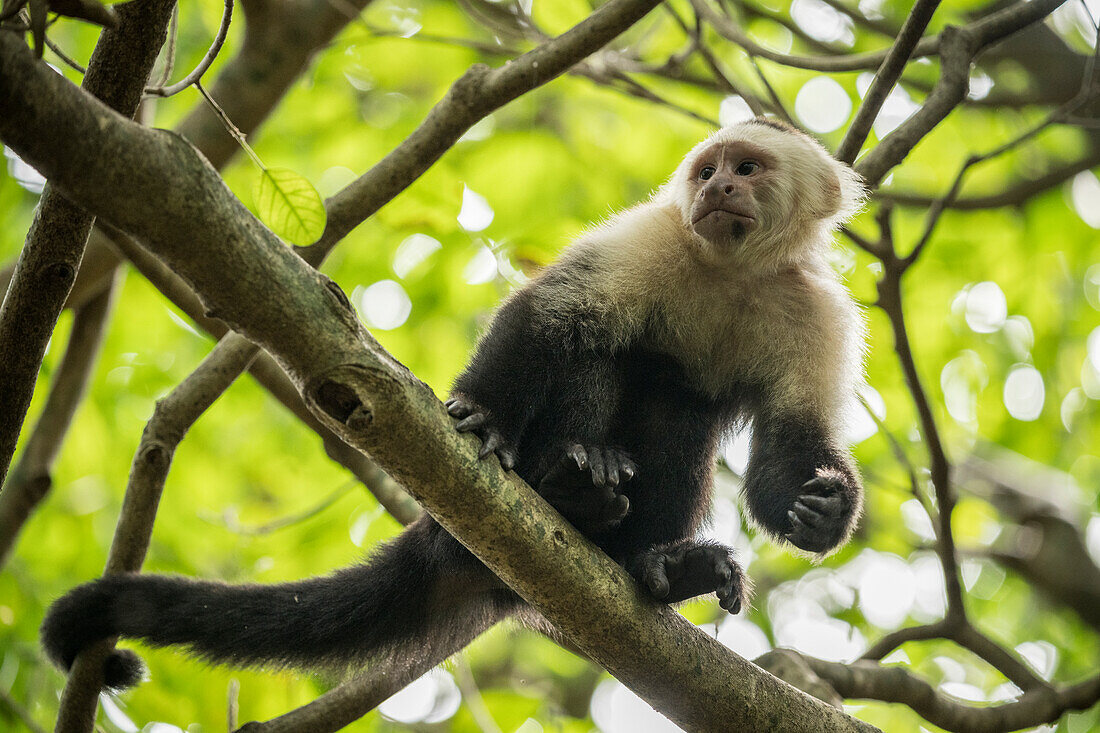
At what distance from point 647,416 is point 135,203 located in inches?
82.7

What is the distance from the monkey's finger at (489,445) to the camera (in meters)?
2.46

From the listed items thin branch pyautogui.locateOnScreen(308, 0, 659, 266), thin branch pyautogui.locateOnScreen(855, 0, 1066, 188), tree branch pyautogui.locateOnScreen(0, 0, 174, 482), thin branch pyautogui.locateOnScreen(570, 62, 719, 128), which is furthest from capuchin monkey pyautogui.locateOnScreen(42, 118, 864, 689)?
tree branch pyautogui.locateOnScreen(0, 0, 174, 482)

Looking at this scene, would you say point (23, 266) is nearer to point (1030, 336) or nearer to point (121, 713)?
point (121, 713)

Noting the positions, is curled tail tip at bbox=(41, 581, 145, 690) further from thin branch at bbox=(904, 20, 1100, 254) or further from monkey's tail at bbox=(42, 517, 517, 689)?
thin branch at bbox=(904, 20, 1100, 254)

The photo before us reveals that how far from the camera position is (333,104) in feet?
19.4

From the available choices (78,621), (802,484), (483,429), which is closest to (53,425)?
(78,621)

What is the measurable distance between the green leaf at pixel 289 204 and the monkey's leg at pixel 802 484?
5.79ft

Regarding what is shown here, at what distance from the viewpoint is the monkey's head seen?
12.1 feet

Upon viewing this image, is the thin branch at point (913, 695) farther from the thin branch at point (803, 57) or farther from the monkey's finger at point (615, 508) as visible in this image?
the thin branch at point (803, 57)

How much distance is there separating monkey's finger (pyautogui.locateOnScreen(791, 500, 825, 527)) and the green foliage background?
138 cm

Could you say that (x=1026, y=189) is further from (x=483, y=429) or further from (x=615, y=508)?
(x=483, y=429)

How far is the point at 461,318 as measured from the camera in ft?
17.2

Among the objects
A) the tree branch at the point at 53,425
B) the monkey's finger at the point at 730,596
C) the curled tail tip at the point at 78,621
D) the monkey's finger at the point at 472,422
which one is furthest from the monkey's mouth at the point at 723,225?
the tree branch at the point at 53,425

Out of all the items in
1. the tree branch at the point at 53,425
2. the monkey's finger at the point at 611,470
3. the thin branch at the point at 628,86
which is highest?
the thin branch at the point at 628,86
